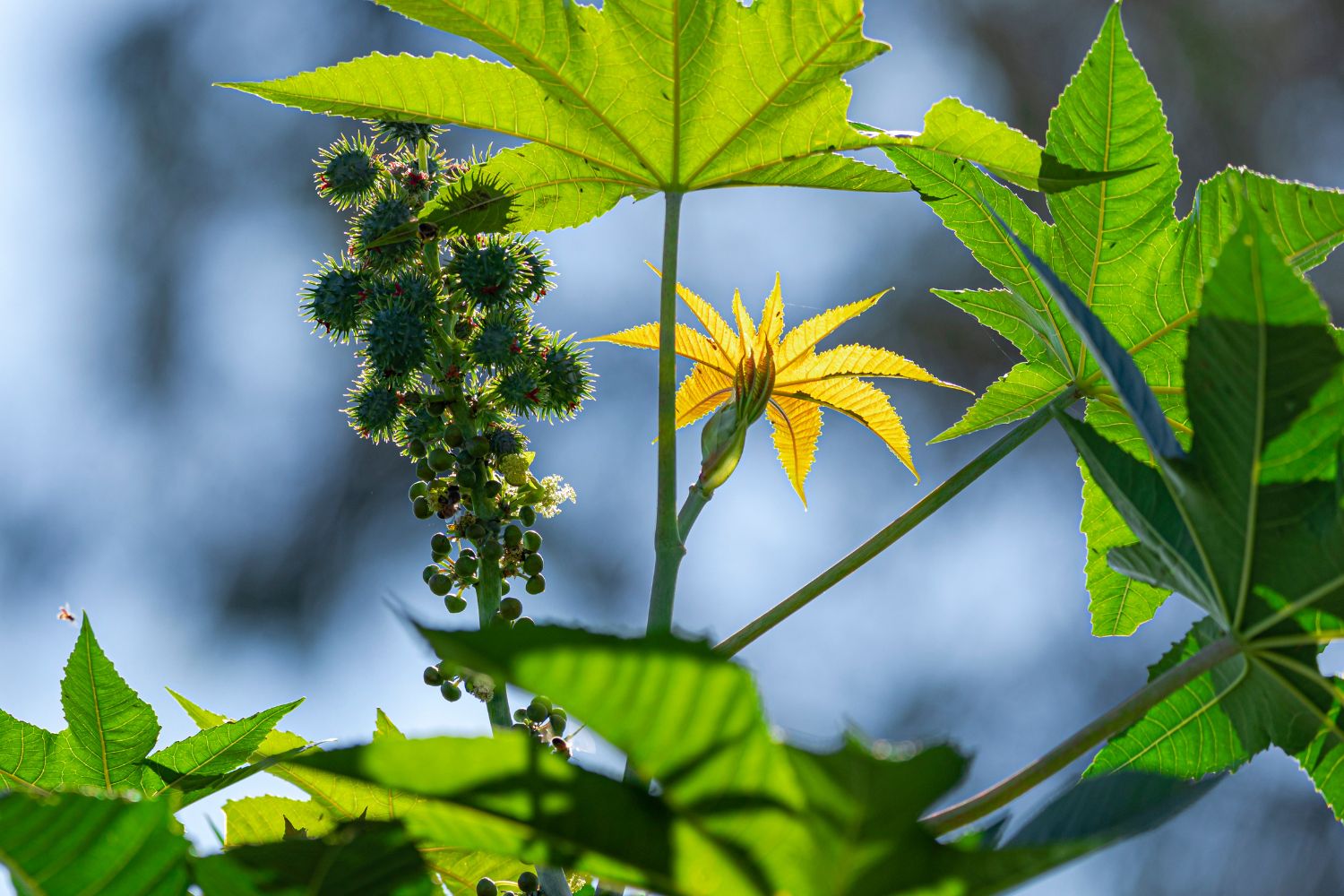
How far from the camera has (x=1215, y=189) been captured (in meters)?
1.12

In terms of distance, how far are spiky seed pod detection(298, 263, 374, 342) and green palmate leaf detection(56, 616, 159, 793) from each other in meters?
0.46

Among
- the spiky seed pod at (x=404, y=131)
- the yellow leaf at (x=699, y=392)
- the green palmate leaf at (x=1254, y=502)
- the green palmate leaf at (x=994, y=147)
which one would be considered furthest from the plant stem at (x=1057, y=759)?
the spiky seed pod at (x=404, y=131)

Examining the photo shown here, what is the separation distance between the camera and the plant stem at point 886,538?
1018mm

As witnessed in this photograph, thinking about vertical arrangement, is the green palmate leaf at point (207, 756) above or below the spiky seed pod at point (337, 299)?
below

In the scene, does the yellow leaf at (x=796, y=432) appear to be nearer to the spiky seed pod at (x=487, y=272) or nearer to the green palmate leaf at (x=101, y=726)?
the spiky seed pod at (x=487, y=272)

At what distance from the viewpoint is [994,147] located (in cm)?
105

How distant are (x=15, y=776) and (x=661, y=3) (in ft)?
3.20

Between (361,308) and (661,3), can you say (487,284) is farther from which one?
(661,3)

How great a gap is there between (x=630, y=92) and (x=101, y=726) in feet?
2.67

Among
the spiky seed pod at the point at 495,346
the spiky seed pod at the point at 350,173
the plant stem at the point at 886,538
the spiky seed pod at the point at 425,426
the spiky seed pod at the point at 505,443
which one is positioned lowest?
the plant stem at the point at 886,538

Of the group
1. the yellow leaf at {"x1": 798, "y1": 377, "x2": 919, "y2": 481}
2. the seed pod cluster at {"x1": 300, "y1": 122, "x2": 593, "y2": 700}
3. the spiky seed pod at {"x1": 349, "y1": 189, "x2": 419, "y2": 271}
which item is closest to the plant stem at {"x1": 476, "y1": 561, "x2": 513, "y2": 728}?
the seed pod cluster at {"x1": 300, "y1": 122, "x2": 593, "y2": 700}

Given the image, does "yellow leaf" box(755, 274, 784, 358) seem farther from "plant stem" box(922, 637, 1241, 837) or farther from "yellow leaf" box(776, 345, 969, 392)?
"plant stem" box(922, 637, 1241, 837)

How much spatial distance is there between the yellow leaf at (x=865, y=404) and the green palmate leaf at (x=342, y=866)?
0.85 m

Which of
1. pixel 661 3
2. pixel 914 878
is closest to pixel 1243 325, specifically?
pixel 914 878
